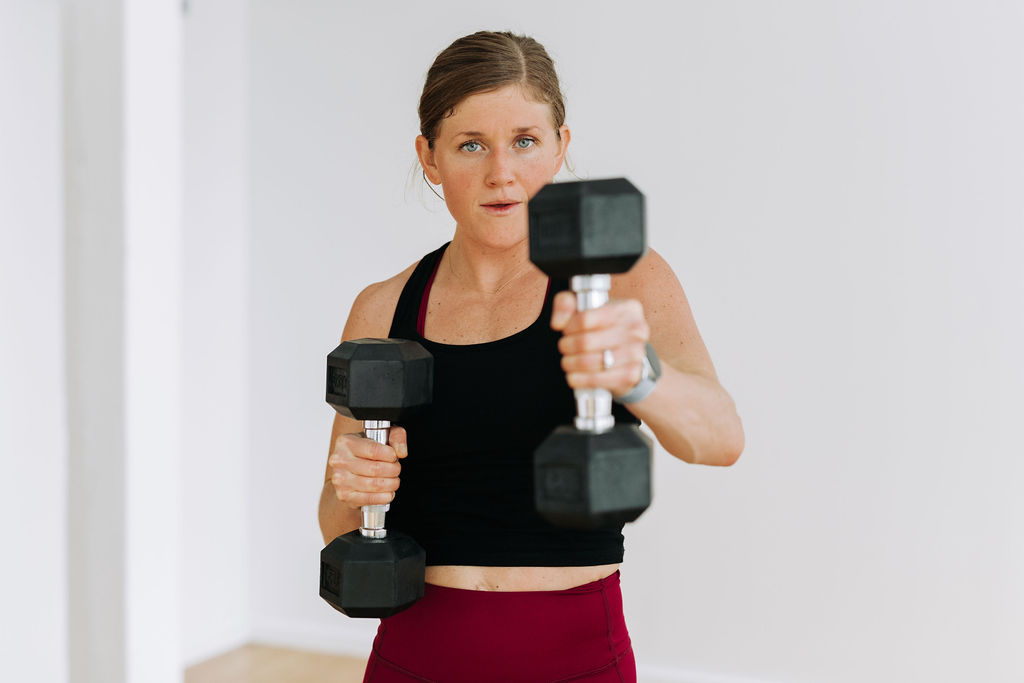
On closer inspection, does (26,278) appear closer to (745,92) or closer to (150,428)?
(150,428)

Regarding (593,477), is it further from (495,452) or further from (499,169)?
(499,169)

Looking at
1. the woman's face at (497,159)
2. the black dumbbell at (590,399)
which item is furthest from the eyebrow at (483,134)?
the black dumbbell at (590,399)

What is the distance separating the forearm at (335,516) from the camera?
148 centimetres

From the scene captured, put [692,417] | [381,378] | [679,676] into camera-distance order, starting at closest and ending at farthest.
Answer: [692,417] < [381,378] < [679,676]

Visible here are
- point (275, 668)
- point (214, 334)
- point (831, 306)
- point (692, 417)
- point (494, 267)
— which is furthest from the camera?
point (214, 334)

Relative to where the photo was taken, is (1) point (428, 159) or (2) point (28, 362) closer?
(1) point (428, 159)

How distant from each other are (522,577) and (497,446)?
0.60 ft

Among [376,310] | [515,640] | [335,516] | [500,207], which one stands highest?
[500,207]

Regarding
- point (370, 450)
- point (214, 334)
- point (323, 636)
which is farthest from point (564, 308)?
point (323, 636)

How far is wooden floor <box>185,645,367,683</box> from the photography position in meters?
3.67

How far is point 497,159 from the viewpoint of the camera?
1322 mm

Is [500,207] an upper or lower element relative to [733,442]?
upper

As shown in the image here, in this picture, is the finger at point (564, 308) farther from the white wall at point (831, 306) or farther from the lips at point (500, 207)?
the white wall at point (831, 306)

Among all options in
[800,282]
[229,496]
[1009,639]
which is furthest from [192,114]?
[1009,639]
